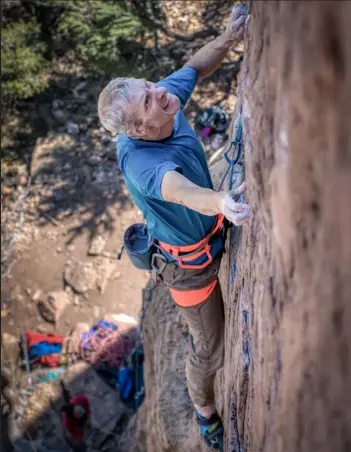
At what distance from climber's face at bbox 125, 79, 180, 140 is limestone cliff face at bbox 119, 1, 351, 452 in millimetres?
390

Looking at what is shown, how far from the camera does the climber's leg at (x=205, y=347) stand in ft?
8.25

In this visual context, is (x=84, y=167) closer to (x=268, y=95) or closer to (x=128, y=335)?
(x=128, y=335)

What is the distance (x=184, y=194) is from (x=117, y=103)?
471mm

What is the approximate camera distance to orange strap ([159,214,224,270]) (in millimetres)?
2216

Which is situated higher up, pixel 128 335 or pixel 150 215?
pixel 150 215

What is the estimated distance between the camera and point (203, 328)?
8.34 ft

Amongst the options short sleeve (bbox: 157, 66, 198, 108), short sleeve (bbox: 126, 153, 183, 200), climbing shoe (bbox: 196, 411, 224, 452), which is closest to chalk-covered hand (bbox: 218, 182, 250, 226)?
short sleeve (bbox: 126, 153, 183, 200)

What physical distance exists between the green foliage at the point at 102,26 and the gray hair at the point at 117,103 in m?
5.66

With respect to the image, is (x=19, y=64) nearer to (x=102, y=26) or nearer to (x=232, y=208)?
(x=102, y=26)

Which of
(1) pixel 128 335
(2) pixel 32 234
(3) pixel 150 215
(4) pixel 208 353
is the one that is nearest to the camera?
(3) pixel 150 215

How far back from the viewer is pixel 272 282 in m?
1.38

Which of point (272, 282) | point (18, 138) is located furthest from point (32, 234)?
point (272, 282)

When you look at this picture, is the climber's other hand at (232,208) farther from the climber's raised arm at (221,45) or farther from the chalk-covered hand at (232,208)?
the climber's raised arm at (221,45)

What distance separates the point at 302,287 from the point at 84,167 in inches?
267
